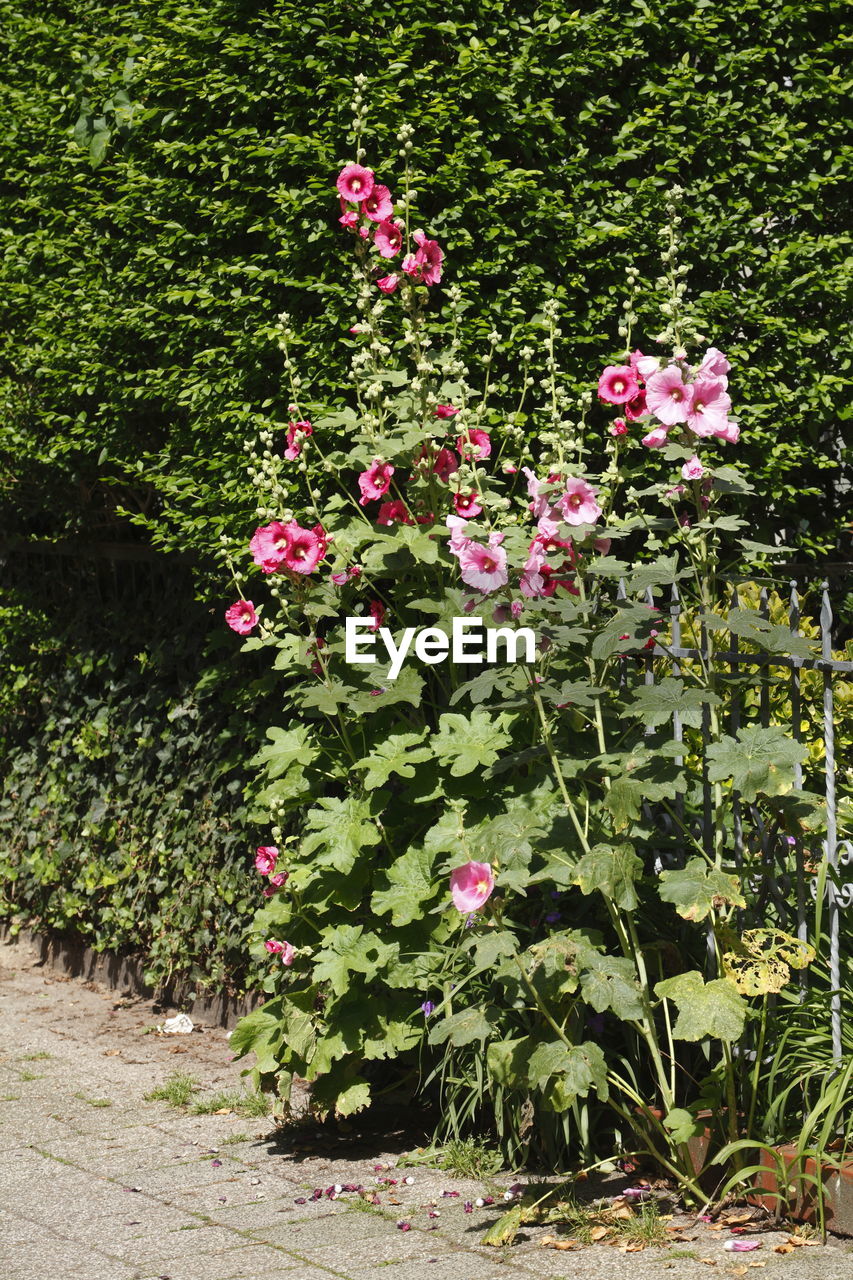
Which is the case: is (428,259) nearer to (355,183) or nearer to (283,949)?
(355,183)

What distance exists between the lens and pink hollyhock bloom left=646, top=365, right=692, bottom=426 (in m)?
3.64

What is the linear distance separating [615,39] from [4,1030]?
4.60 meters

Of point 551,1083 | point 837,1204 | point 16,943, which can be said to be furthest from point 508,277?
point 16,943

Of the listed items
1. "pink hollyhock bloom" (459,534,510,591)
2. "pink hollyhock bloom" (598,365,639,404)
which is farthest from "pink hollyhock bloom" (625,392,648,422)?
"pink hollyhock bloom" (459,534,510,591)

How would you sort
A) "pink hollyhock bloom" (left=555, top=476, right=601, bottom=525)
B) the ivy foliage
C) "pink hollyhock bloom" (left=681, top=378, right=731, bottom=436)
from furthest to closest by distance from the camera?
the ivy foliage
"pink hollyhock bloom" (left=555, top=476, right=601, bottom=525)
"pink hollyhock bloom" (left=681, top=378, right=731, bottom=436)

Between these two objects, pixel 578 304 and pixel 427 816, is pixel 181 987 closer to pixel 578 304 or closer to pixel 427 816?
pixel 427 816

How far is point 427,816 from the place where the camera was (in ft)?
14.8

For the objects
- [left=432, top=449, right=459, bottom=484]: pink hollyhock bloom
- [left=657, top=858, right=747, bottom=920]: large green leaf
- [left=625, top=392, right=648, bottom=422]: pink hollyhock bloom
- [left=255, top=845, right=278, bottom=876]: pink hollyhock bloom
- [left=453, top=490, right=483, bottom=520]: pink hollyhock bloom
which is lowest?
→ [left=657, top=858, right=747, bottom=920]: large green leaf

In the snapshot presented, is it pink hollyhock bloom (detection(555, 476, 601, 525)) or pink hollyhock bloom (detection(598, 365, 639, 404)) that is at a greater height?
pink hollyhock bloom (detection(598, 365, 639, 404))

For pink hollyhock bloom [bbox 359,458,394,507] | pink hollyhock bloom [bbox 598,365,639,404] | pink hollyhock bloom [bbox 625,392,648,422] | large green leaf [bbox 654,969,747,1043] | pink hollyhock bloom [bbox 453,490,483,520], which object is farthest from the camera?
pink hollyhock bloom [bbox 359,458,394,507]

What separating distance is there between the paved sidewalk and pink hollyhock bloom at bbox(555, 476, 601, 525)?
1.77 metres

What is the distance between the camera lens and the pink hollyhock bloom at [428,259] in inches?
176

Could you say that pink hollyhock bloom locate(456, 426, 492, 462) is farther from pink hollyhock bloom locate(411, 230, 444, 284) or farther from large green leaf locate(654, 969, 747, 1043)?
large green leaf locate(654, 969, 747, 1043)

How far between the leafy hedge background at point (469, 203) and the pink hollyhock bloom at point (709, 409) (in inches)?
59.3
